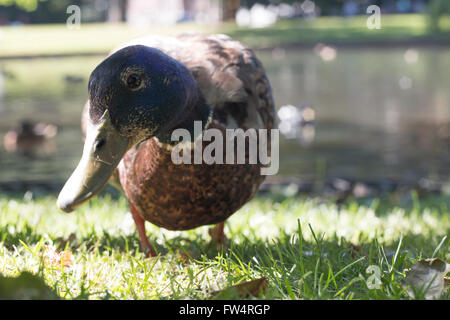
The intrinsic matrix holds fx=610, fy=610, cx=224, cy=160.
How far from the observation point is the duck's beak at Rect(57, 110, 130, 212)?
2.13 meters

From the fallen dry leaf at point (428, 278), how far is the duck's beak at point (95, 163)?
1095 millimetres

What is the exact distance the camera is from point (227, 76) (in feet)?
9.32

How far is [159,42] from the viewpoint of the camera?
3148 millimetres

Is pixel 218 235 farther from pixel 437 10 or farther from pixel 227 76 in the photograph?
pixel 437 10

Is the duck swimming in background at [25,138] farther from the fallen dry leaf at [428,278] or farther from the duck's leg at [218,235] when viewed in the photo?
the fallen dry leaf at [428,278]

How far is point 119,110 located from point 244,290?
785 millimetres

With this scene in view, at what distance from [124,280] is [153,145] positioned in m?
0.64

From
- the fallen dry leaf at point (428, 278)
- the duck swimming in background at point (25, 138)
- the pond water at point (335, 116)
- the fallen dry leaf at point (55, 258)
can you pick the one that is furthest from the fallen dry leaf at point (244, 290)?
the duck swimming in background at point (25, 138)

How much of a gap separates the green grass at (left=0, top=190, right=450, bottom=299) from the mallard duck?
22 centimetres

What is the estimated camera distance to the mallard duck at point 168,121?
86.0 inches

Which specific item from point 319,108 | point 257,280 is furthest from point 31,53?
point 257,280

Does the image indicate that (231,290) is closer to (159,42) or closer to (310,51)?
(159,42)

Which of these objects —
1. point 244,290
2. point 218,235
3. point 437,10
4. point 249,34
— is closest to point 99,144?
point 244,290

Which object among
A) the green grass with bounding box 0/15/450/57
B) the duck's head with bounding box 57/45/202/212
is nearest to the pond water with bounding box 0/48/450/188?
the green grass with bounding box 0/15/450/57
